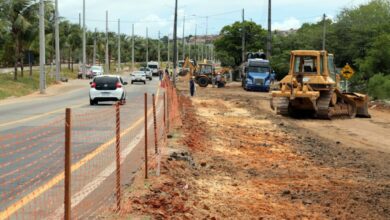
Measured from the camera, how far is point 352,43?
62000 millimetres

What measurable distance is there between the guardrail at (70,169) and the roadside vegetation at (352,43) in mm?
28989

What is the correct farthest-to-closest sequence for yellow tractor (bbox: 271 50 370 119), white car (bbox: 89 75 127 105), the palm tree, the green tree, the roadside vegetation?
the green tree
the palm tree
the roadside vegetation
white car (bbox: 89 75 127 105)
yellow tractor (bbox: 271 50 370 119)

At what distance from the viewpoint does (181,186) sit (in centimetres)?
965

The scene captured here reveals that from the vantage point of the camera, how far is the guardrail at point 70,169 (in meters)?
7.63

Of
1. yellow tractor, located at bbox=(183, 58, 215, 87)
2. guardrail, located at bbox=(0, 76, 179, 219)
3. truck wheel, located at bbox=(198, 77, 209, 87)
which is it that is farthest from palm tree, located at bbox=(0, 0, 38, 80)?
guardrail, located at bbox=(0, 76, 179, 219)

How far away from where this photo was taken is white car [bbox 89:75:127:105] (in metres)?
30.7

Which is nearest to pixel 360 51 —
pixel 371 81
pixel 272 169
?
pixel 371 81

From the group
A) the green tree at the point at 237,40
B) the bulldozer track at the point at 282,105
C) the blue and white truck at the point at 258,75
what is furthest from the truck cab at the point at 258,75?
the green tree at the point at 237,40

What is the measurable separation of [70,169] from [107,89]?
25.6 metres

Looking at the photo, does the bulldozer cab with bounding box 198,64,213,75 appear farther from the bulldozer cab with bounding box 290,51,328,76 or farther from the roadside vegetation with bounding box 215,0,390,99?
the bulldozer cab with bounding box 290,51,328,76

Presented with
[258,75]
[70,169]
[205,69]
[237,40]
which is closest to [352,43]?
[258,75]

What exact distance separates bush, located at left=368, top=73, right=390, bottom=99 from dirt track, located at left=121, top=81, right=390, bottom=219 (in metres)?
20.4

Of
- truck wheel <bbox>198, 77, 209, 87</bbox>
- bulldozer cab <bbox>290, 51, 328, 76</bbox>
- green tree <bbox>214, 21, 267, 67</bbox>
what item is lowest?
truck wheel <bbox>198, 77, 209, 87</bbox>

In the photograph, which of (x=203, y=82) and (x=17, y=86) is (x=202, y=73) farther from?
(x=17, y=86)
